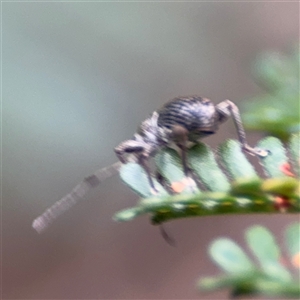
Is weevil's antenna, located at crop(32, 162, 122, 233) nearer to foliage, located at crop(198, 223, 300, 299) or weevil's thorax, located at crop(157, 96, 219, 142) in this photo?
weevil's thorax, located at crop(157, 96, 219, 142)

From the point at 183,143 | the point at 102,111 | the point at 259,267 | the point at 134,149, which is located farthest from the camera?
the point at 102,111

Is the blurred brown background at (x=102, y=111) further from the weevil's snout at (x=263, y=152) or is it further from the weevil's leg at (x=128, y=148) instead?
the weevil's snout at (x=263, y=152)

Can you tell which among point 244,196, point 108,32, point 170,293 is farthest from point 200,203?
point 170,293

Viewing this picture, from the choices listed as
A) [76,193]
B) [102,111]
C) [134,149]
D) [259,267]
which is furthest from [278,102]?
[102,111]

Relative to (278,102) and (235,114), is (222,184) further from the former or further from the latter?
(235,114)

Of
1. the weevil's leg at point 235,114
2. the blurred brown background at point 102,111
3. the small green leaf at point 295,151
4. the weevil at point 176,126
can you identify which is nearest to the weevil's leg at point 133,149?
the weevil at point 176,126

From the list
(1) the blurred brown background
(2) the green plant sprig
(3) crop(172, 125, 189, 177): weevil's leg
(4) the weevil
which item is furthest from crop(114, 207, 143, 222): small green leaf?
(1) the blurred brown background
